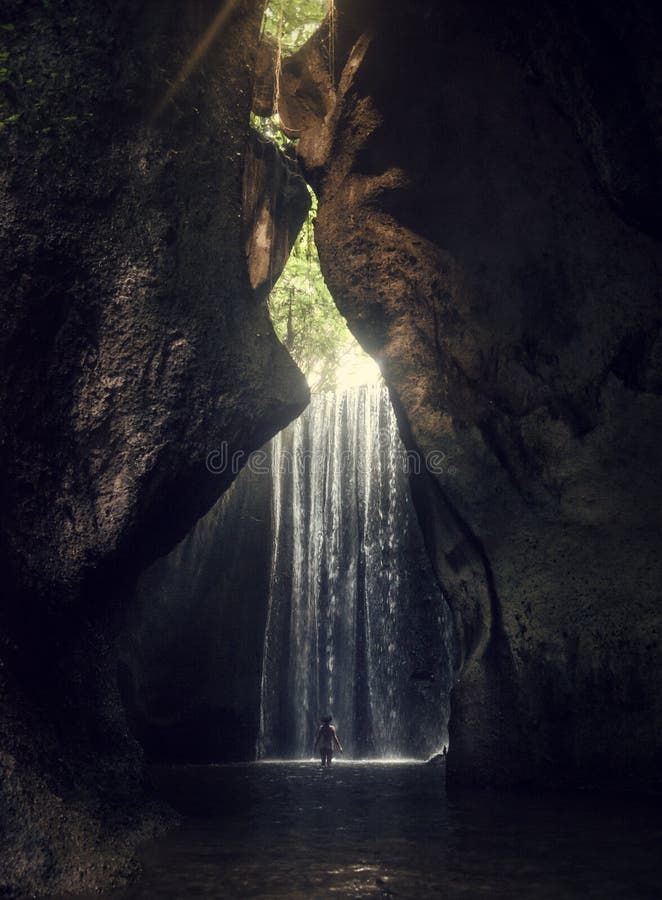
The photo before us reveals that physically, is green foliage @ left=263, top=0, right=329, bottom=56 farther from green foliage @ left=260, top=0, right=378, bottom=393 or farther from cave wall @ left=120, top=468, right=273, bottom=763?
cave wall @ left=120, top=468, right=273, bottom=763

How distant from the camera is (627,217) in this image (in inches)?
335

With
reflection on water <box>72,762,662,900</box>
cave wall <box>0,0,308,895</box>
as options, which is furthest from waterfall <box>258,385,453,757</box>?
cave wall <box>0,0,308,895</box>

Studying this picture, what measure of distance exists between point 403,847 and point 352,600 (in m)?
Result: 11.0

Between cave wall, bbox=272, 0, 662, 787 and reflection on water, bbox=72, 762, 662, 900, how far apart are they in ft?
4.28

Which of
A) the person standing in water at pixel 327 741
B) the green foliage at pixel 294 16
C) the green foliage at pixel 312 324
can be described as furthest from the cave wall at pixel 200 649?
the green foliage at pixel 294 16

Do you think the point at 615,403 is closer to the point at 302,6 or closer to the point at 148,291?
the point at 148,291

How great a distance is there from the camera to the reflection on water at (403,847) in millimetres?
4184

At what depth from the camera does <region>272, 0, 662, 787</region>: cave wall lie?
7934 millimetres

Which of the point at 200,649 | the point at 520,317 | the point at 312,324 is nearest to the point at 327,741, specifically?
the point at 200,649

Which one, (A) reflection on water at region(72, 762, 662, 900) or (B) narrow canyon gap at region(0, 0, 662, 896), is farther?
(B) narrow canyon gap at region(0, 0, 662, 896)

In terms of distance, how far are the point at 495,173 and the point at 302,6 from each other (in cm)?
583

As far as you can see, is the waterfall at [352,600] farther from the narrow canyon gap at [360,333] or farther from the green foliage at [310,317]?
the narrow canyon gap at [360,333]

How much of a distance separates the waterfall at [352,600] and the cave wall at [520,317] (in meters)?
5.52

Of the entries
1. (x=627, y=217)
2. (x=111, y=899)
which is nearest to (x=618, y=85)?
(x=627, y=217)
